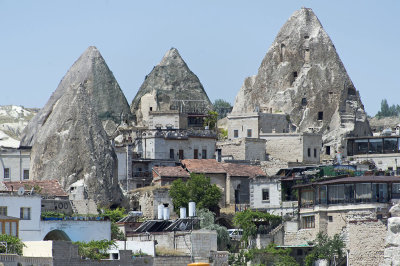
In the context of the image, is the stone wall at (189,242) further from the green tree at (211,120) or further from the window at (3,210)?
the green tree at (211,120)

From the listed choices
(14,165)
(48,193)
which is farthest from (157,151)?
(48,193)

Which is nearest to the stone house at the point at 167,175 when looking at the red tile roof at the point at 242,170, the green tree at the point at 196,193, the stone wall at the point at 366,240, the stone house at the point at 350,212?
the red tile roof at the point at 242,170

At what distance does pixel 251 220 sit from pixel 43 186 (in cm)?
1353

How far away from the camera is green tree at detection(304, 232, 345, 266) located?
254 ft

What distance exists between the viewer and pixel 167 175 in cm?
9525

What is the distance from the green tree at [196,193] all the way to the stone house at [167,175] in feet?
12.0

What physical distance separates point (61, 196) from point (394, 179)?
21.0m

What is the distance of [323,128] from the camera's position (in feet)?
408

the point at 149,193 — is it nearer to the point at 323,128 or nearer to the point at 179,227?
the point at 179,227

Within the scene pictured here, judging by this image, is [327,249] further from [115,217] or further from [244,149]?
[244,149]

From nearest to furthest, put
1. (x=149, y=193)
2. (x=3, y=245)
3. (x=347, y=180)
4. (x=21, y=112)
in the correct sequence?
(x=3, y=245) → (x=347, y=180) → (x=149, y=193) → (x=21, y=112)

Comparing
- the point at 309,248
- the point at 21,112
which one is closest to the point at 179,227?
the point at 309,248

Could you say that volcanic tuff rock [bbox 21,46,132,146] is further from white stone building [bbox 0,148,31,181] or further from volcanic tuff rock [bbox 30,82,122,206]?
white stone building [bbox 0,148,31,181]

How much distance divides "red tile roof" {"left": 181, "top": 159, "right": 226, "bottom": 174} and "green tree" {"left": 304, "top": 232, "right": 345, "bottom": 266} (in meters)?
17.8
